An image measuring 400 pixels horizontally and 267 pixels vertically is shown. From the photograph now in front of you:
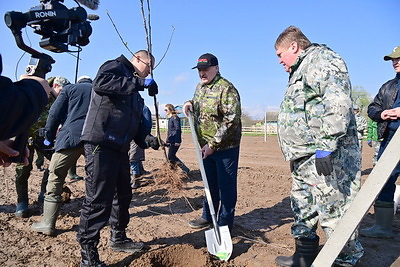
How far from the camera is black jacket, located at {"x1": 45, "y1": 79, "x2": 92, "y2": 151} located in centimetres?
390

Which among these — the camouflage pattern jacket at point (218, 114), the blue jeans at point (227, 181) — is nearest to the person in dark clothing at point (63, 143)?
the camouflage pattern jacket at point (218, 114)

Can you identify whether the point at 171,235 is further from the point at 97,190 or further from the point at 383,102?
the point at 383,102

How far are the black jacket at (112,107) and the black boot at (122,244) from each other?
3.27 feet

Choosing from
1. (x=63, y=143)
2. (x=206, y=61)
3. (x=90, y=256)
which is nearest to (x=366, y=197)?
(x=90, y=256)

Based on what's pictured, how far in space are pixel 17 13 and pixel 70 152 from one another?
2.50 meters

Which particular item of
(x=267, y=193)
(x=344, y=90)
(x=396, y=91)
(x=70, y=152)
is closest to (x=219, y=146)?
(x=344, y=90)

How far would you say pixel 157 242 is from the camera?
3648 mm

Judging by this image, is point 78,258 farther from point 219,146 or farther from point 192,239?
point 219,146

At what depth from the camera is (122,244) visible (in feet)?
11.0

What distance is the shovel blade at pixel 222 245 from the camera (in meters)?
3.19

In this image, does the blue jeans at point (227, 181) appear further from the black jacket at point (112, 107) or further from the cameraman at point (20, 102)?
the cameraman at point (20, 102)

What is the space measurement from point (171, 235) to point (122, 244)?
2.44ft

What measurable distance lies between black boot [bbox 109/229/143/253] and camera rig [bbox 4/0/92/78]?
2054 mm

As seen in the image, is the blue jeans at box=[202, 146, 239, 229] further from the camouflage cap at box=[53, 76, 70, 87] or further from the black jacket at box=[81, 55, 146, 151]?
the camouflage cap at box=[53, 76, 70, 87]
